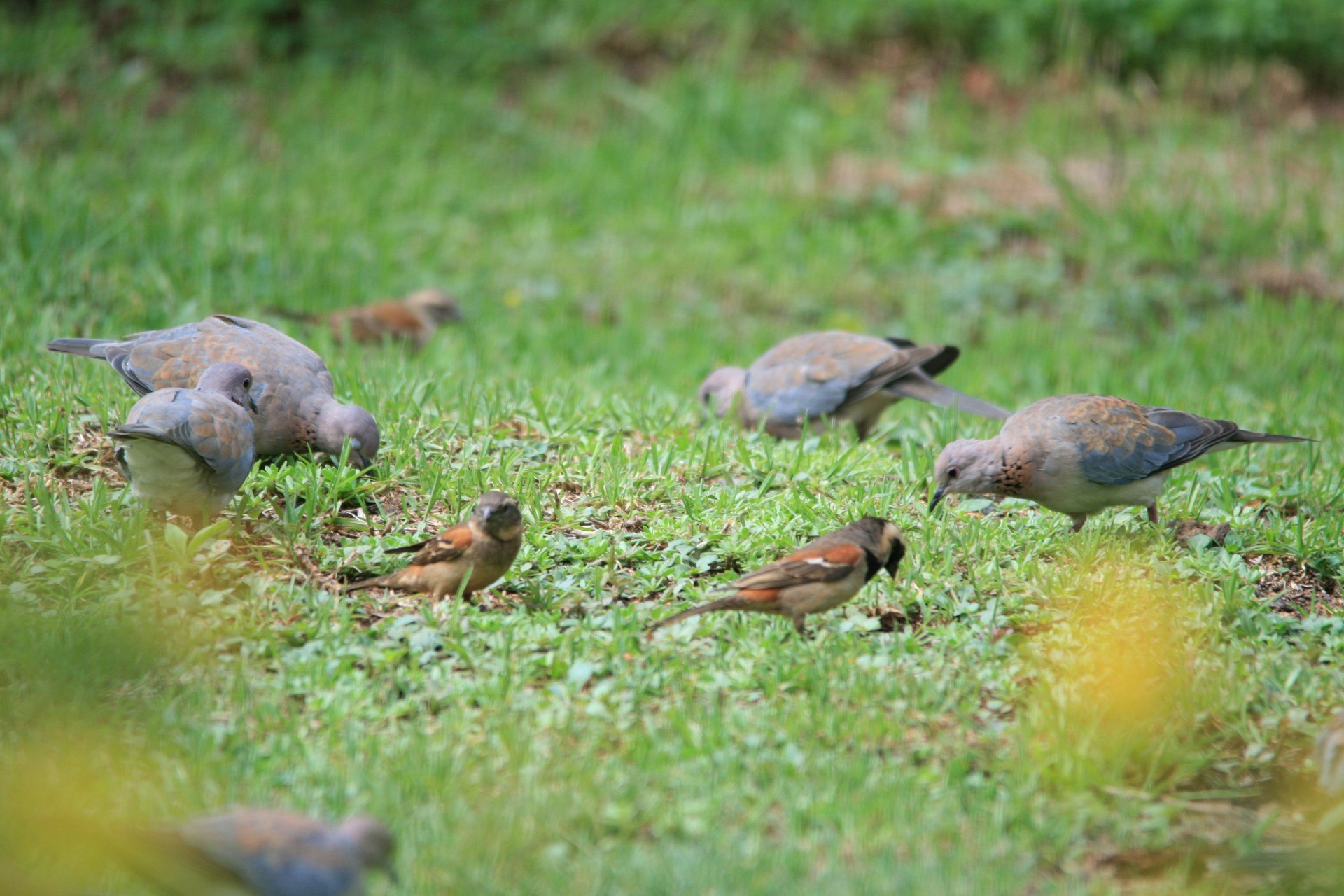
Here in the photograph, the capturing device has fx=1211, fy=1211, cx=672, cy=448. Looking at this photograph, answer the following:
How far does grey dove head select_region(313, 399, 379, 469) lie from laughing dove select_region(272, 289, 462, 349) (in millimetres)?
2537

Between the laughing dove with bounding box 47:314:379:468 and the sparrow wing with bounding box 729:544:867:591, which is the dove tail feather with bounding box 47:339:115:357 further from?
the sparrow wing with bounding box 729:544:867:591

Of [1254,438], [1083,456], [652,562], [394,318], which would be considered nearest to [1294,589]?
[1254,438]

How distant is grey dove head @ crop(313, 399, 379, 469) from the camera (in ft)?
17.8

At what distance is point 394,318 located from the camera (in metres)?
8.53

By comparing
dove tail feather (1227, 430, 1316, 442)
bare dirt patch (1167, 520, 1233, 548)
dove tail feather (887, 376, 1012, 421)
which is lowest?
bare dirt patch (1167, 520, 1233, 548)

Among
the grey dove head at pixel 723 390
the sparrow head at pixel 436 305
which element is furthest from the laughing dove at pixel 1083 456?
the sparrow head at pixel 436 305

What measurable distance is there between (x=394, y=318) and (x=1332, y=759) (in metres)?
6.51

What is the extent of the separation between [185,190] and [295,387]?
18.3 feet

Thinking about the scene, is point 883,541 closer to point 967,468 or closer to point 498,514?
point 967,468

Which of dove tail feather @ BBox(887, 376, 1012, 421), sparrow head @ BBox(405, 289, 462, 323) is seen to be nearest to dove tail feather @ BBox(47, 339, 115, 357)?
sparrow head @ BBox(405, 289, 462, 323)

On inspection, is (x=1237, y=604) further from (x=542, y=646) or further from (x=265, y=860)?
(x=265, y=860)

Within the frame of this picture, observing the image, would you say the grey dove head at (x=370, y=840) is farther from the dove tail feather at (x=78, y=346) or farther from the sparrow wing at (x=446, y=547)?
the dove tail feather at (x=78, y=346)

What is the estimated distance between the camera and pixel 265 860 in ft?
9.59

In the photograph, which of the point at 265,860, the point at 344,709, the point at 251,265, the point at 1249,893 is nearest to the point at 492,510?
the point at 344,709
